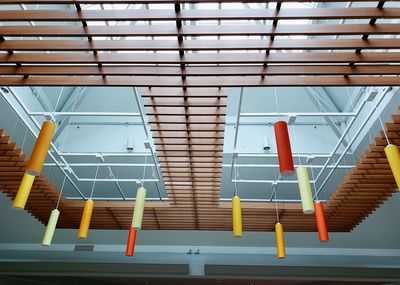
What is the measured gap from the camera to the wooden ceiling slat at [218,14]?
137 inches

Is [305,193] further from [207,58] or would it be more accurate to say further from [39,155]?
[39,155]

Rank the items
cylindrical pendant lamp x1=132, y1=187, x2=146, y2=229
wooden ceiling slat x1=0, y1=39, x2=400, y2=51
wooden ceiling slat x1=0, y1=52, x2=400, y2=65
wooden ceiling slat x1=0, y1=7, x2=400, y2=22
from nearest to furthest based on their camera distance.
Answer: wooden ceiling slat x1=0, y1=7, x2=400, y2=22
wooden ceiling slat x1=0, y1=39, x2=400, y2=51
wooden ceiling slat x1=0, y1=52, x2=400, y2=65
cylindrical pendant lamp x1=132, y1=187, x2=146, y2=229

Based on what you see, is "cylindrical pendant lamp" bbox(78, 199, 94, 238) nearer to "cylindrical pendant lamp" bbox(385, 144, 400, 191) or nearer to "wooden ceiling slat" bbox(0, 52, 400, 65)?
"wooden ceiling slat" bbox(0, 52, 400, 65)

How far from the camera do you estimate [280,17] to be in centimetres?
350

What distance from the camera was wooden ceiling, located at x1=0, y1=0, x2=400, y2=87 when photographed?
3520mm

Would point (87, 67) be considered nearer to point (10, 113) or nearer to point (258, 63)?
point (258, 63)

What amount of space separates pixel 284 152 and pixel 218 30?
Answer: 1475 millimetres

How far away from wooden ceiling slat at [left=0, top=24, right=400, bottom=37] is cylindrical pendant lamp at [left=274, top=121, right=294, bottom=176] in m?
1.09

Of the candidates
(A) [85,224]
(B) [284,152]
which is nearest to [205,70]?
(B) [284,152]

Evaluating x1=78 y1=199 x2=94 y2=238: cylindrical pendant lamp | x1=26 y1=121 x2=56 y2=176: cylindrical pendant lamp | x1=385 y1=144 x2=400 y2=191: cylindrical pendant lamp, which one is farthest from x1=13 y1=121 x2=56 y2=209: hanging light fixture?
x1=385 y1=144 x2=400 y2=191: cylindrical pendant lamp

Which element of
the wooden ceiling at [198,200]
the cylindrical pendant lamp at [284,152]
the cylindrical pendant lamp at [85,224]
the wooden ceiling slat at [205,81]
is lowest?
the cylindrical pendant lamp at [284,152]

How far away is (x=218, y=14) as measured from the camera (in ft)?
11.5

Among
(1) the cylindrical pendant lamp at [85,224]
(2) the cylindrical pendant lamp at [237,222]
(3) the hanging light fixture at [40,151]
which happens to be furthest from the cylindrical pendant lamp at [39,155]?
(2) the cylindrical pendant lamp at [237,222]

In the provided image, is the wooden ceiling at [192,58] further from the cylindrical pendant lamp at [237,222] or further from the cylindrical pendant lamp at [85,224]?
the cylindrical pendant lamp at [85,224]
